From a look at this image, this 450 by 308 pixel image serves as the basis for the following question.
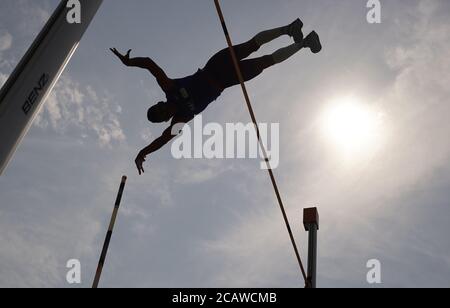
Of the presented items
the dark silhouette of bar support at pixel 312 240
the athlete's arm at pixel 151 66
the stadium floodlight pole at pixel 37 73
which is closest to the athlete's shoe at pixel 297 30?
the athlete's arm at pixel 151 66

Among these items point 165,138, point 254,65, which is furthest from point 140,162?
point 254,65

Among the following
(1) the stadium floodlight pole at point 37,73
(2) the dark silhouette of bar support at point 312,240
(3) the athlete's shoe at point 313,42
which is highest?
(3) the athlete's shoe at point 313,42

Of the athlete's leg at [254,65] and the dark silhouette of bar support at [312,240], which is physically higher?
the athlete's leg at [254,65]

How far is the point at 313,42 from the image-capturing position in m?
6.21

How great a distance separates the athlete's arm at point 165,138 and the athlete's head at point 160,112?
0.15 meters

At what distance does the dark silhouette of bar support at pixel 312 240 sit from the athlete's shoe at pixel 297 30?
2293 millimetres

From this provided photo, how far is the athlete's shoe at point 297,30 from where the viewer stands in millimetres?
6227

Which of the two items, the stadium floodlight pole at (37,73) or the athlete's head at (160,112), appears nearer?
the stadium floodlight pole at (37,73)

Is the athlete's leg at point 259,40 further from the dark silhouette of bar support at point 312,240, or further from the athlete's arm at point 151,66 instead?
the dark silhouette of bar support at point 312,240

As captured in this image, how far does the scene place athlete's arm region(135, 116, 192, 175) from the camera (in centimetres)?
650

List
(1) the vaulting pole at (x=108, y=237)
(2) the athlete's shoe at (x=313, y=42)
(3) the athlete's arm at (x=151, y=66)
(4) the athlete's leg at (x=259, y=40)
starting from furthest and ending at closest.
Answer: (4) the athlete's leg at (x=259, y=40), (2) the athlete's shoe at (x=313, y=42), (3) the athlete's arm at (x=151, y=66), (1) the vaulting pole at (x=108, y=237)

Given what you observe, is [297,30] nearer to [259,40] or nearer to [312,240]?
[259,40]

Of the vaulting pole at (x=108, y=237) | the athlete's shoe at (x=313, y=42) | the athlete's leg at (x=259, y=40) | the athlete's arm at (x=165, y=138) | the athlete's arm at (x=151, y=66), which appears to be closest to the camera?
the vaulting pole at (x=108, y=237)

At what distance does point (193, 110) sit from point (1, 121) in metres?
3.91
